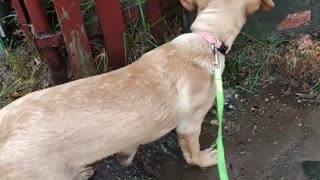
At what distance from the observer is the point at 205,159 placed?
13.7ft

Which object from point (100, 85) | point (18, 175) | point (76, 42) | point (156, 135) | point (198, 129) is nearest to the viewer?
point (18, 175)

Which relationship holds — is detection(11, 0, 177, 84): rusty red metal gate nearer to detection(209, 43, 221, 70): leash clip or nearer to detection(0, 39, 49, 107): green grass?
detection(0, 39, 49, 107): green grass

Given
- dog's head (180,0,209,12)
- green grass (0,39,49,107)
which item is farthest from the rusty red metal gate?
dog's head (180,0,209,12)

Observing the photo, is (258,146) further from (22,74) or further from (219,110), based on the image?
(22,74)

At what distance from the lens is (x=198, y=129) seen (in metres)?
4.00

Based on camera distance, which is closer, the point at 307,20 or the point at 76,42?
the point at 76,42

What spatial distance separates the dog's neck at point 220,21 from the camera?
3.78 m

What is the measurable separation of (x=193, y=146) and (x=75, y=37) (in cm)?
115

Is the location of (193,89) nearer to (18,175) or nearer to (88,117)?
(88,117)

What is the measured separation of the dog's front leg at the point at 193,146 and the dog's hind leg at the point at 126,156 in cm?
33

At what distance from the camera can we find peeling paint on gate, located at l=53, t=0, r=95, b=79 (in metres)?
4.11

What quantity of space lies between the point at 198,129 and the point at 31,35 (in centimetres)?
152

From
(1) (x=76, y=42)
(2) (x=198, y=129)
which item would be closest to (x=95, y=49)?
(1) (x=76, y=42)

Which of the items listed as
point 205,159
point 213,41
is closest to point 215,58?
point 213,41
